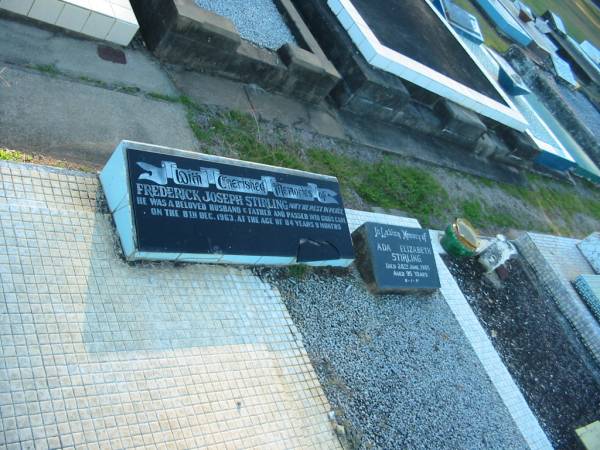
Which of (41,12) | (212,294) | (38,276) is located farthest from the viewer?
(41,12)

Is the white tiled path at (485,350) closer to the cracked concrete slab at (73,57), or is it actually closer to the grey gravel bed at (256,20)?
the grey gravel bed at (256,20)

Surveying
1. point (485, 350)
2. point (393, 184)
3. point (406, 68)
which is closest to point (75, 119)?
point (393, 184)

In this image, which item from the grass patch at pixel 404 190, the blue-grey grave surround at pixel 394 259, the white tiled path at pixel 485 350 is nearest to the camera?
the blue-grey grave surround at pixel 394 259

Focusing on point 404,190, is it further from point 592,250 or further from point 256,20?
point 592,250

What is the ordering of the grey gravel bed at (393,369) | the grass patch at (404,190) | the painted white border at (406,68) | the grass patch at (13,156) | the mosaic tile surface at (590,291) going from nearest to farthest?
the grass patch at (13,156) → the grey gravel bed at (393,369) → the grass patch at (404,190) → the painted white border at (406,68) → the mosaic tile surface at (590,291)

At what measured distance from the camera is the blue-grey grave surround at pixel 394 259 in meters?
8.77

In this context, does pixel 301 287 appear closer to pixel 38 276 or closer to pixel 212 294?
pixel 212 294

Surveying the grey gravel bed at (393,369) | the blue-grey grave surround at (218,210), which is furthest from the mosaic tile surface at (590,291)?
the blue-grey grave surround at (218,210)

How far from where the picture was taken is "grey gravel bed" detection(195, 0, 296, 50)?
407 inches

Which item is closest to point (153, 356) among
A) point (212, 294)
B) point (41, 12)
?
point (212, 294)

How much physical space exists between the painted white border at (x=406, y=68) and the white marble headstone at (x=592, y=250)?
3848 mm

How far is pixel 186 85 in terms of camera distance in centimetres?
897

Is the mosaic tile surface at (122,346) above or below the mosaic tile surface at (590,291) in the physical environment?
below

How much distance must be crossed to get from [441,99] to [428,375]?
772cm
